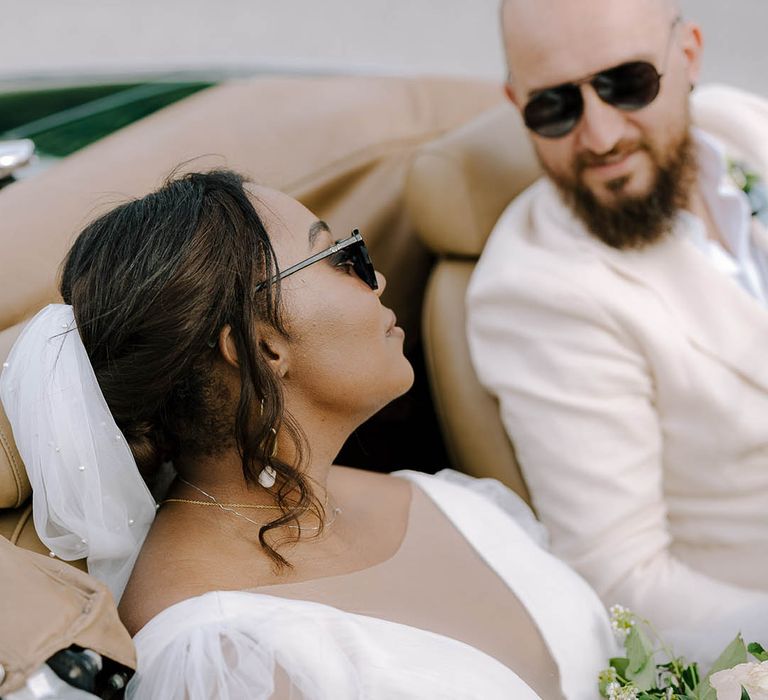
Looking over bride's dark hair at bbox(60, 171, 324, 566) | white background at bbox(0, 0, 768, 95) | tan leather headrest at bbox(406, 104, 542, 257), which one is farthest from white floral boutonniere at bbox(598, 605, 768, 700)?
white background at bbox(0, 0, 768, 95)

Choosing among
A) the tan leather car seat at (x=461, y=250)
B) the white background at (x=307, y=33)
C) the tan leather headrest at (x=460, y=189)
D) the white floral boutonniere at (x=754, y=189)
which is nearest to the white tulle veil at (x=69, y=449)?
the tan leather car seat at (x=461, y=250)

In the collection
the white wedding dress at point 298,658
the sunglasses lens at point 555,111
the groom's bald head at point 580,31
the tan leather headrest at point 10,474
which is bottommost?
the white wedding dress at point 298,658

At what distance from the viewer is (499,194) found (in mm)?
2275

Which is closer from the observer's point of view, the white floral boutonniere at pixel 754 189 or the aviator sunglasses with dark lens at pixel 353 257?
the aviator sunglasses with dark lens at pixel 353 257

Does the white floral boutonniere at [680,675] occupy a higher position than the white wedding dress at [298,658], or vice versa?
the white wedding dress at [298,658]

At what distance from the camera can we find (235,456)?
140cm

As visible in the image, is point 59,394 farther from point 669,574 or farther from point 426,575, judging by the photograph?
point 669,574

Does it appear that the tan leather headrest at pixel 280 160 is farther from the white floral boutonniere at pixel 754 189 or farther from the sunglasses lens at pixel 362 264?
the white floral boutonniere at pixel 754 189

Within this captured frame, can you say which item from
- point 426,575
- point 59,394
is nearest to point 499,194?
point 426,575

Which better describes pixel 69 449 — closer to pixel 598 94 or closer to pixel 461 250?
pixel 461 250

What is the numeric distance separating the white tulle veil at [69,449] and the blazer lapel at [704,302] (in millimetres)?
1115

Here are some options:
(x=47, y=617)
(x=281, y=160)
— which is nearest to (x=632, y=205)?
(x=281, y=160)

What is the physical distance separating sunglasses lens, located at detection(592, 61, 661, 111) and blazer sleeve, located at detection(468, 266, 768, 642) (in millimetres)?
375

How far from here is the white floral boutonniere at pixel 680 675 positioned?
3.92 ft
